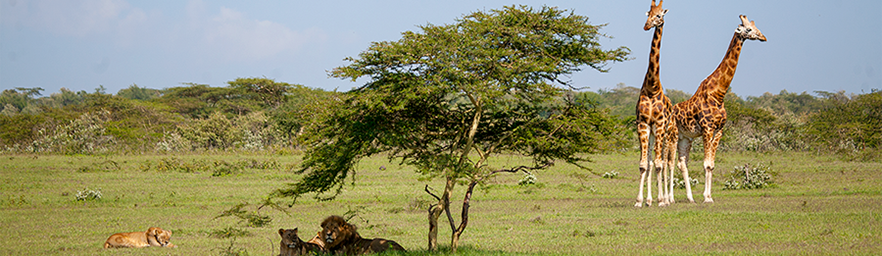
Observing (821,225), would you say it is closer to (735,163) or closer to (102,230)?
(102,230)

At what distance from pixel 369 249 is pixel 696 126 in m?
10.7

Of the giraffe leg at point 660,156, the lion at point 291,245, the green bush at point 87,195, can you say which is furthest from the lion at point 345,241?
the green bush at point 87,195

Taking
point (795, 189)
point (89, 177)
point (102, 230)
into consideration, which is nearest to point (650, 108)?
point (795, 189)

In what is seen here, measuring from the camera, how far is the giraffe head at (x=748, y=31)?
51.8 feet

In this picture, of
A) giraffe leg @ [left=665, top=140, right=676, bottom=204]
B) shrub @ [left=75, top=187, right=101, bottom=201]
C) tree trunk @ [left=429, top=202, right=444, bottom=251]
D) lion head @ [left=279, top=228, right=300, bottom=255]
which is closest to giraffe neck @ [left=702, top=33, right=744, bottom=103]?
giraffe leg @ [left=665, top=140, right=676, bottom=204]

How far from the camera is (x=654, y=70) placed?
1595 cm

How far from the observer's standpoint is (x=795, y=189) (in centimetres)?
2012

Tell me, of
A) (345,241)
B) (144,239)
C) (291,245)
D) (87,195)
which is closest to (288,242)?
(291,245)

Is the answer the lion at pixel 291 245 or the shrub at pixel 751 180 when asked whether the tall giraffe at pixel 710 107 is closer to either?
the shrub at pixel 751 180

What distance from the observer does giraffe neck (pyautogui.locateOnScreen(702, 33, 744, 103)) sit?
1639cm

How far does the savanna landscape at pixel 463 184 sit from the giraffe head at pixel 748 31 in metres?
3.55

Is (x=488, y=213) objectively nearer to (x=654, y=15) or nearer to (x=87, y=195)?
(x=654, y=15)

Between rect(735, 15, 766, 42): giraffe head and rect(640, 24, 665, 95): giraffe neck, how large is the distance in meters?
2.01

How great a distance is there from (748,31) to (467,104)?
9.08 m
